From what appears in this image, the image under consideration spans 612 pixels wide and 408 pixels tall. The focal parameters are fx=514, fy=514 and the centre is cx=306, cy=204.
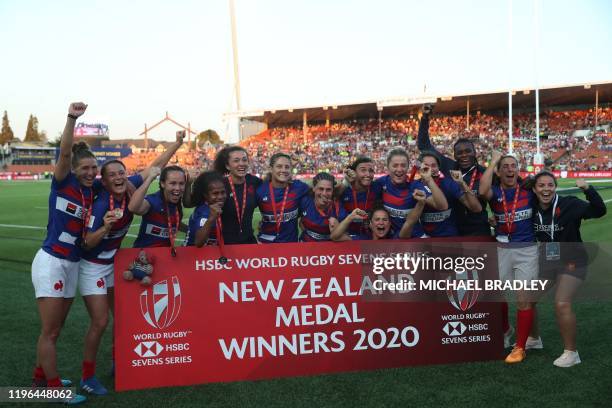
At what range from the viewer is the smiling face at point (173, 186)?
14.1 ft

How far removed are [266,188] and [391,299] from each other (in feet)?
5.13

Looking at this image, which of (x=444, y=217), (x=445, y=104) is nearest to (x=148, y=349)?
(x=444, y=217)

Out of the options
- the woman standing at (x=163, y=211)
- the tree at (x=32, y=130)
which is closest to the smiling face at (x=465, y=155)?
the woman standing at (x=163, y=211)

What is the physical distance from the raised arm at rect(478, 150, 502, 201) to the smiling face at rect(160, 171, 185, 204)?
262 cm

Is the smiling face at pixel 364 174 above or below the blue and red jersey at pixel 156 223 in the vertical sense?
above

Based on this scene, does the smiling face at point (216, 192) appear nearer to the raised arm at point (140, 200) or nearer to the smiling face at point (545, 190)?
the raised arm at point (140, 200)

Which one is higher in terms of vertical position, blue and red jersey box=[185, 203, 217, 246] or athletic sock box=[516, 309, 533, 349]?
blue and red jersey box=[185, 203, 217, 246]

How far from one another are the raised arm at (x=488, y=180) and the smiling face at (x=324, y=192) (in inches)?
52.7

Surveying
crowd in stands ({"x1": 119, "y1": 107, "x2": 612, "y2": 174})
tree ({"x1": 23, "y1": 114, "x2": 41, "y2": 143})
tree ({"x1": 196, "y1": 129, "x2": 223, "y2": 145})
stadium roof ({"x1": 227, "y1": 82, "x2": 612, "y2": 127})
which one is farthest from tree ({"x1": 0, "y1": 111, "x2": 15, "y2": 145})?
stadium roof ({"x1": 227, "y1": 82, "x2": 612, "y2": 127})

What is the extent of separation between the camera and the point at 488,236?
183 inches

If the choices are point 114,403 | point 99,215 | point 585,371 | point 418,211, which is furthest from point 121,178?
point 585,371

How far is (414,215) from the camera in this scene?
4.38 m

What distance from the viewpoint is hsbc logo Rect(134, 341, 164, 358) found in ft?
13.4

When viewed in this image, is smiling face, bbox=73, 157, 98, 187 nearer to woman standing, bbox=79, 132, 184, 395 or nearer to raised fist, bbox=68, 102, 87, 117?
woman standing, bbox=79, 132, 184, 395
